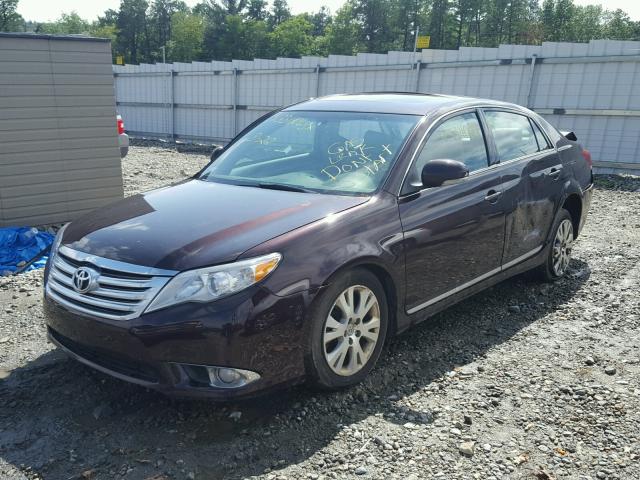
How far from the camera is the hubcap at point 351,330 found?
3121 mm

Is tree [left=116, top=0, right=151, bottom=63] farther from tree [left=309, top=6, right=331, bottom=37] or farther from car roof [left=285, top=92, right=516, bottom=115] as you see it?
car roof [left=285, top=92, right=516, bottom=115]

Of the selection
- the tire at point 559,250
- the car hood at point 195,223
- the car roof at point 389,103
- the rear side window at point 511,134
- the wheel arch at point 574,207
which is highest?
the car roof at point 389,103

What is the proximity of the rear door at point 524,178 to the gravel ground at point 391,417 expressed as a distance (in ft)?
2.26

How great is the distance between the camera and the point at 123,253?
2.94m

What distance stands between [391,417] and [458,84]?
10.9 meters

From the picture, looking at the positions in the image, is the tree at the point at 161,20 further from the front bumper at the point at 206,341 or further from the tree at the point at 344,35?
the front bumper at the point at 206,341

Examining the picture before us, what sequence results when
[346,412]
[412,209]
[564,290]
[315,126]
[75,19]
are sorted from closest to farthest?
[346,412] → [412,209] → [315,126] → [564,290] → [75,19]

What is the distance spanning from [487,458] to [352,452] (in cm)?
66

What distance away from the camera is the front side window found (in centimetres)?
378

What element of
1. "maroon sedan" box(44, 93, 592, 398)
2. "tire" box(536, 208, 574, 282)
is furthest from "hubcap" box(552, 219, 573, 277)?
"maroon sedan" box(44, 93, 592, 398)

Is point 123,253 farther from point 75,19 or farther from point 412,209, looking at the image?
point 75,19

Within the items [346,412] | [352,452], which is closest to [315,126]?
[346,412]

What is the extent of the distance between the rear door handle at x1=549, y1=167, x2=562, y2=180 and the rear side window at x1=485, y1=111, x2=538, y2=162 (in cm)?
23

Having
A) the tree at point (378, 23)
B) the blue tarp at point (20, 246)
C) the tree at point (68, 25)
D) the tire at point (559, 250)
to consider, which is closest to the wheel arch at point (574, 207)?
the tire at point (559, 250)
